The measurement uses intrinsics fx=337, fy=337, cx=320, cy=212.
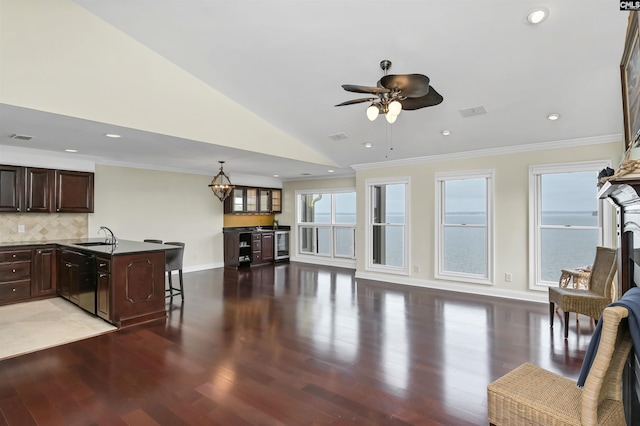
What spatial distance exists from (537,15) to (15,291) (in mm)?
7454

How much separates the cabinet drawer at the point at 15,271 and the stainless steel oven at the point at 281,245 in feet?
17.5

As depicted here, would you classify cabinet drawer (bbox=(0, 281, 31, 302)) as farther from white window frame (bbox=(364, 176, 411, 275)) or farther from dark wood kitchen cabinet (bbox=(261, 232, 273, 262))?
white window frame (bbox=(364, 176, 411, 275))

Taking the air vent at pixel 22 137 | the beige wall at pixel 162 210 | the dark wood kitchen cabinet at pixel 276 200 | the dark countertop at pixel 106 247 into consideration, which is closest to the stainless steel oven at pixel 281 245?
the dark wood kitchen cabinet at pixel 276 200

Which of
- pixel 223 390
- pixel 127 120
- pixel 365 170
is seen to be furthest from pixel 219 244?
pixel 223 390

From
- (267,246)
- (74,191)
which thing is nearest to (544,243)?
(267,246)

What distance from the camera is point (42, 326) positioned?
13.9 feet

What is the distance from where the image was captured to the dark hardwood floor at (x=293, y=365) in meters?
2.44

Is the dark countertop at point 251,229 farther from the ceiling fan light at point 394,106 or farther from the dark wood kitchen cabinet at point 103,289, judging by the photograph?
the ceiling fan light at point 394,106

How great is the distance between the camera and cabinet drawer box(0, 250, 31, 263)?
5.05 metres

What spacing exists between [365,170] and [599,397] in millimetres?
6034

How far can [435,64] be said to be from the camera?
3.56 meters

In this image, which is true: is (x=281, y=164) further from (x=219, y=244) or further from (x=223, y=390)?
(x=223, y=390)

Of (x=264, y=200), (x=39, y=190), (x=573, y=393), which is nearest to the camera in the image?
(x=573, y=393)

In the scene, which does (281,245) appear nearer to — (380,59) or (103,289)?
(103,289)
